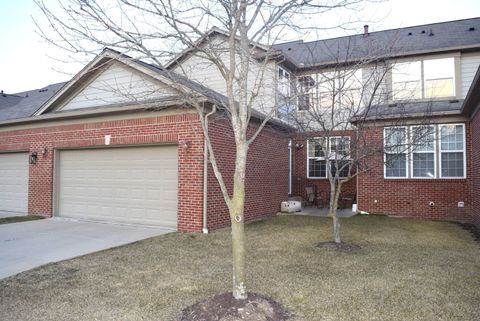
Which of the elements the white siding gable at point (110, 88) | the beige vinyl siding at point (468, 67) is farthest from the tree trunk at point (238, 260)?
the beige vinyl siding at point (468, 67)

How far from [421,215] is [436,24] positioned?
9.31 metres

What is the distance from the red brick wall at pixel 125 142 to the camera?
371 inches

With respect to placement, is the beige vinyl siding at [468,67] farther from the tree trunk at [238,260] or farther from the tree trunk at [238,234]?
the tree trunk at [238,260]

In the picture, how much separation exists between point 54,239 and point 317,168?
36.7ft

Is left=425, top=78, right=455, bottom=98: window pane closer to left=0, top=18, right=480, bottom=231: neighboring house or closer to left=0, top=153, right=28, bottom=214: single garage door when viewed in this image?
left=0, top=18, right=480, bottom=231: neighboring house

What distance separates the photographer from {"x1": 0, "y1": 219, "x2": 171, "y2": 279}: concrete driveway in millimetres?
6773

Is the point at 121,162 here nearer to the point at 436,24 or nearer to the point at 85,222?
the point at 85,222

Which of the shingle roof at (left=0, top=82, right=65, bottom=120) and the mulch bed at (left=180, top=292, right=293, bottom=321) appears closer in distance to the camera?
the mulch bed at (left=180, top=292, right=293, bottom=321)

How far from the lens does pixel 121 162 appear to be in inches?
436

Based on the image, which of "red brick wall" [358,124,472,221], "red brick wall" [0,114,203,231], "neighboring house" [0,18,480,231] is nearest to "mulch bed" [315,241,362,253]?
"neighboring house" [0,18,480,231]

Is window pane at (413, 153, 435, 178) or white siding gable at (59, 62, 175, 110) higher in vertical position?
white siding gable at (59, 62, 175, 110)

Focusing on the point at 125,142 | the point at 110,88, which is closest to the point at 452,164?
the point at 125,142

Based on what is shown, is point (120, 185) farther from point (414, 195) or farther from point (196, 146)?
point (414, 195)

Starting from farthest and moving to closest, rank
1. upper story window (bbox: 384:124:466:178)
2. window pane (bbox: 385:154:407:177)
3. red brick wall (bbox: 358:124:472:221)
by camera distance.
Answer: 1. window pane (bbox: 385:154:407:177)
2. upper story window (bbox: 384:124:466:178)
3. red brick wall (bbox: 358:124:472:221)
